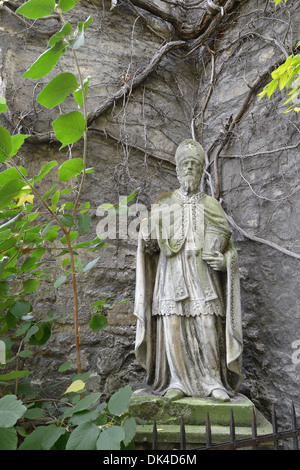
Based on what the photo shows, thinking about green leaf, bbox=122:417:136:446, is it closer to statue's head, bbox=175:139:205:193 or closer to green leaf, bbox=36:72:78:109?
green leaf, bbox=36:72:78:109

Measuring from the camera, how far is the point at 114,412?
147 cm

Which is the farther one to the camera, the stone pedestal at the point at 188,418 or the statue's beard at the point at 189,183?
the statue's beard at the point at 189,183

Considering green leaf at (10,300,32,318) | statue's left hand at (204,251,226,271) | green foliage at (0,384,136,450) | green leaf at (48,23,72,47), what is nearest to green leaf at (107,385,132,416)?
green foliage at (0,384,136,450)

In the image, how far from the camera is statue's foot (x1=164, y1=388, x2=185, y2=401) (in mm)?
2822

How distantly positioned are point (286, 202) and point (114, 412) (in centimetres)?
295

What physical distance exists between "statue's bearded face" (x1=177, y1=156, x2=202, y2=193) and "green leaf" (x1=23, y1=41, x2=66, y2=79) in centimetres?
197

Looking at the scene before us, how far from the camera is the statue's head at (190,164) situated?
11.1 feet

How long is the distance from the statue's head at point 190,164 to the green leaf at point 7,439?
2392 mm

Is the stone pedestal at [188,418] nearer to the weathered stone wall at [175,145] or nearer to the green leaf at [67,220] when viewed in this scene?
the weathered stone wall at [175,145]

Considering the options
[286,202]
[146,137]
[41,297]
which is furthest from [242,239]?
[41,297]

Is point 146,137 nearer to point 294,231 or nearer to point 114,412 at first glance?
point 294,231

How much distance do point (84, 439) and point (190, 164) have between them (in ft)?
7.86

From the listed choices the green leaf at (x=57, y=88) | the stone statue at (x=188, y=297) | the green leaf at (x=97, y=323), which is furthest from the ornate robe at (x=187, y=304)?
the green leaf at (x=57, y=88)

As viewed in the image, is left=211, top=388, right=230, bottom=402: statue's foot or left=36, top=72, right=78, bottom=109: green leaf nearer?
left=36, top=72, right=78, bottom=109: green leaf
